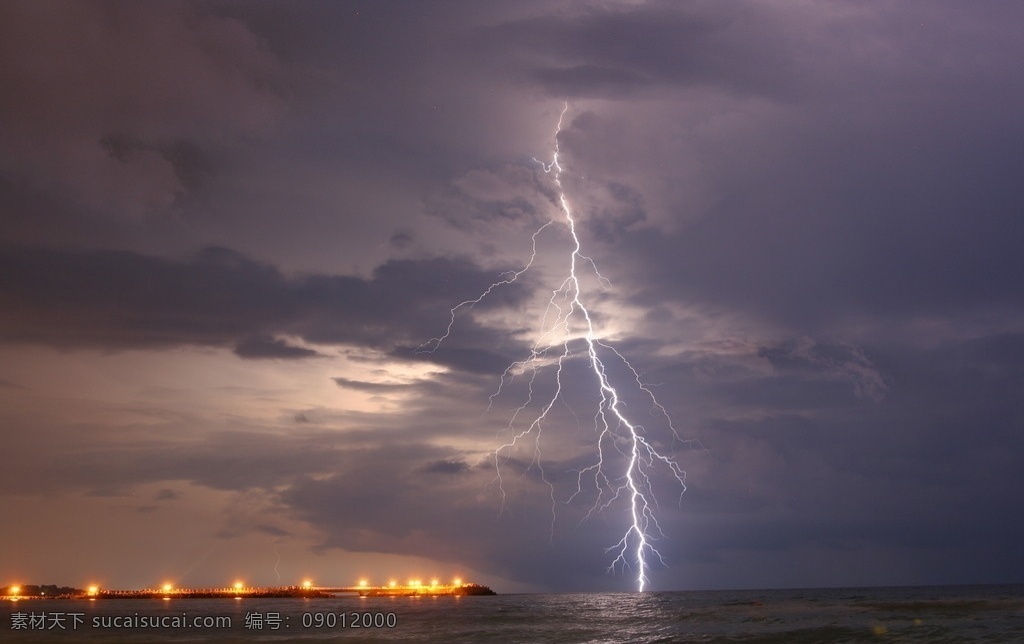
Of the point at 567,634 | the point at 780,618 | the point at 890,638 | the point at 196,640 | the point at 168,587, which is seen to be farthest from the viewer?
the point at 168,587

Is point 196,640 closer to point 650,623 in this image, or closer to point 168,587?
point 650,623

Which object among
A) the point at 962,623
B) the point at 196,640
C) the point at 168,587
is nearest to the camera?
the point at 196,640

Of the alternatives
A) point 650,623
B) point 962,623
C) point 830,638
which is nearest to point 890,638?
point 830,638

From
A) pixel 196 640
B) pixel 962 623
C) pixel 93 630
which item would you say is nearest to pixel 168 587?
pixel 93 630

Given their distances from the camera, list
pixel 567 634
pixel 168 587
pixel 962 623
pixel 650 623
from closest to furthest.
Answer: pixel 567 634 → pixel 962 623 → pixel 650 623 → pixel 168 587

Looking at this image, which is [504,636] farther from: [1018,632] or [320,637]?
[1018,632]

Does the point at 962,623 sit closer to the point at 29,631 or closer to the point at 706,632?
the point at 706,632

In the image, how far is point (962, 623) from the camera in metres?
54.2

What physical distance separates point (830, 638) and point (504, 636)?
17.4m

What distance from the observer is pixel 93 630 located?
56.9m

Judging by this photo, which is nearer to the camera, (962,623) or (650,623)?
(962,623)

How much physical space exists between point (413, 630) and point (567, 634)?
420 inches

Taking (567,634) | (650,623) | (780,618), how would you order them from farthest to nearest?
(780,618) < (650,623) < (567,634)

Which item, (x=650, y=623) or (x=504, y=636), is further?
(x=650, y=623)
